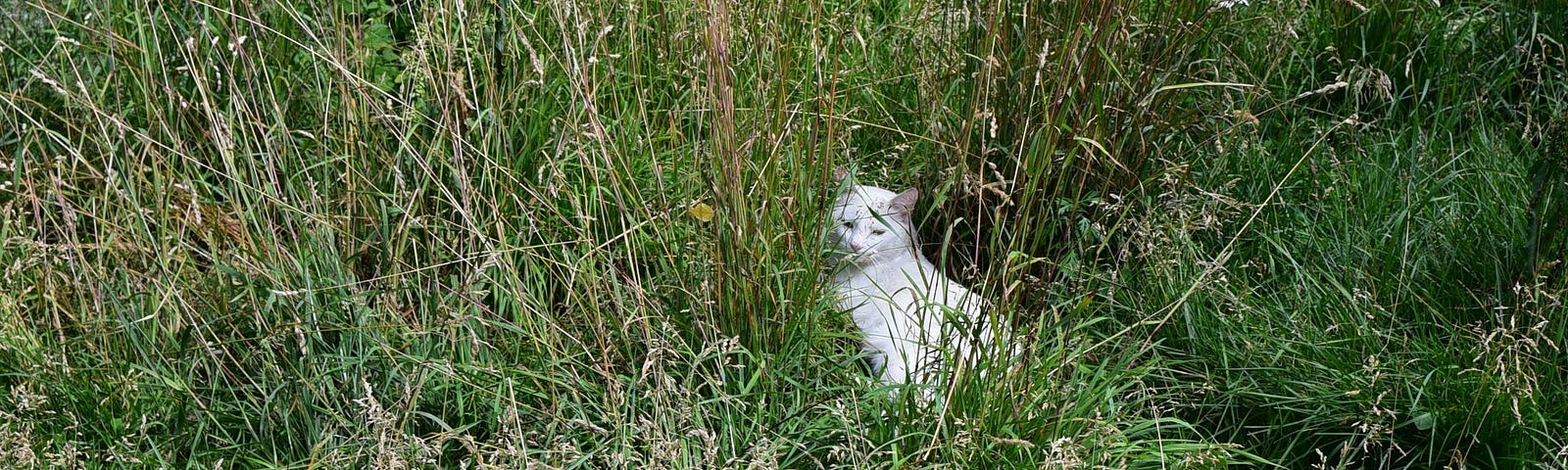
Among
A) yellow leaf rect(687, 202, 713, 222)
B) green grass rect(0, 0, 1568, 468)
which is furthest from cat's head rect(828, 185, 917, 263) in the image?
yellow leaf rect(687, 202, 713, 222)

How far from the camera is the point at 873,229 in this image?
245 cm

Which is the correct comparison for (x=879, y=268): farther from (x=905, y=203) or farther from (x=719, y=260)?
(x=719, y=260)

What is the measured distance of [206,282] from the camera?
2.25 meters

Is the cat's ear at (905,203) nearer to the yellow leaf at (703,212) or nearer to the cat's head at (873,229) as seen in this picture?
the cat's head at (873,229)

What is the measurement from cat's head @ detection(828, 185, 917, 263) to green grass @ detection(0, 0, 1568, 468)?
5.4 inches

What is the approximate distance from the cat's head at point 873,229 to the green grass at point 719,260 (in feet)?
0.45

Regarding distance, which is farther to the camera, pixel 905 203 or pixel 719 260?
pixel 905 203

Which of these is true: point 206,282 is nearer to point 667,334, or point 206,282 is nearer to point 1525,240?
point 667,334

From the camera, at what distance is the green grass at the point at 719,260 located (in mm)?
1960

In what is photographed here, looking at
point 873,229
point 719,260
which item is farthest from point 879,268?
point 719,260

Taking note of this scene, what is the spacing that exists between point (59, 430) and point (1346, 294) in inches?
87.4

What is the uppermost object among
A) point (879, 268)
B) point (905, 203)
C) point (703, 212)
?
point (703, 212)

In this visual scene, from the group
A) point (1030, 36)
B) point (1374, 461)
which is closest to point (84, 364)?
point (1030, 36)

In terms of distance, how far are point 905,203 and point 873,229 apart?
0.26ft
